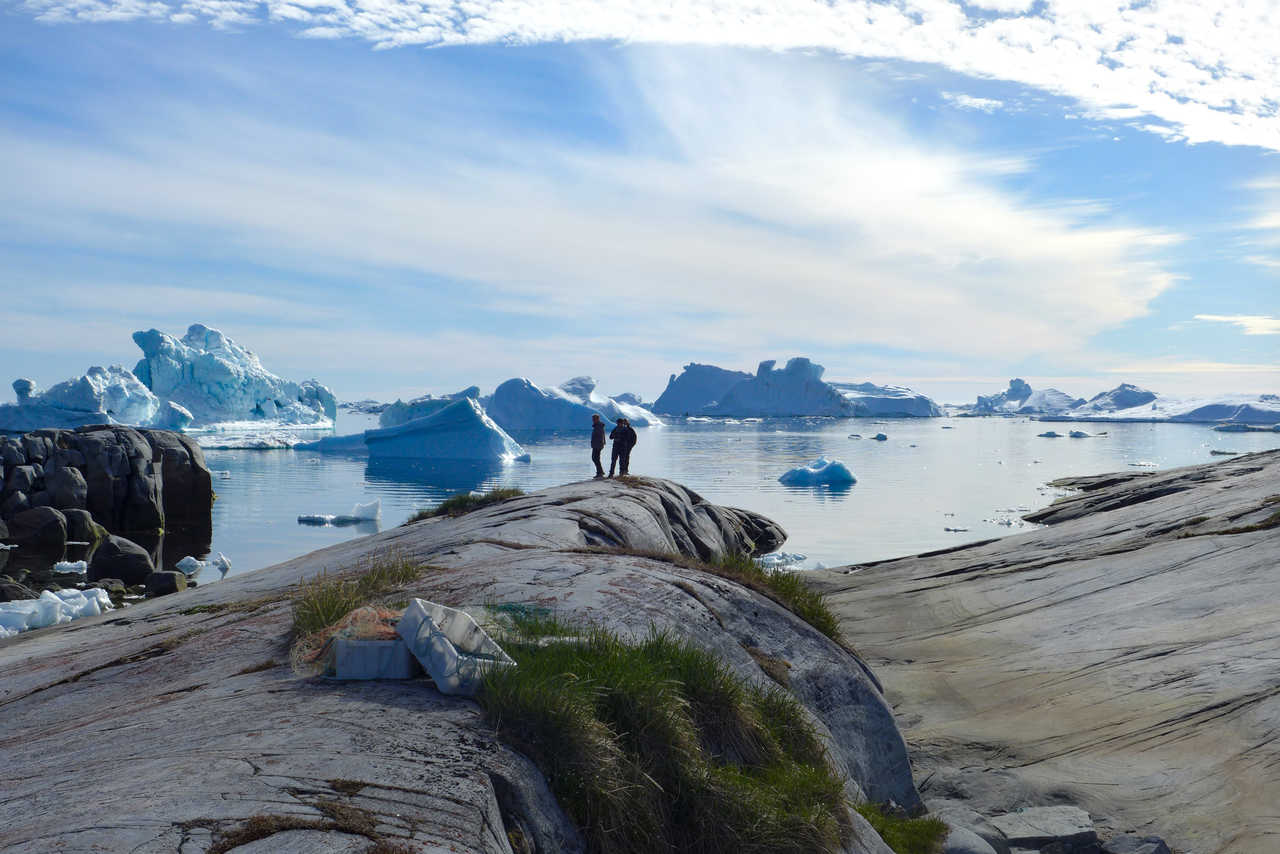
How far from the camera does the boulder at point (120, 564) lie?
2255 centimetres

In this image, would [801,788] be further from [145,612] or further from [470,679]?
[145,612]

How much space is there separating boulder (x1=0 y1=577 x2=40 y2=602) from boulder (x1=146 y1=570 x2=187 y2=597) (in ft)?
7.34

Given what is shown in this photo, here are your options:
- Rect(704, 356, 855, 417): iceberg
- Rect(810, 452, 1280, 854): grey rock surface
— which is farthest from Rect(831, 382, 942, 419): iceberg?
Rect(810, 452, 1280, 854): grey rock surface

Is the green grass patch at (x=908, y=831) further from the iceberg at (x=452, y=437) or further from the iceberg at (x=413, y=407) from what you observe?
the iceberg at (x=413, y=407)

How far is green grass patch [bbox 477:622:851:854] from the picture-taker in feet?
15.7

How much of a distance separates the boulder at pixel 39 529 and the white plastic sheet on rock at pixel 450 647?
28886 millimetres

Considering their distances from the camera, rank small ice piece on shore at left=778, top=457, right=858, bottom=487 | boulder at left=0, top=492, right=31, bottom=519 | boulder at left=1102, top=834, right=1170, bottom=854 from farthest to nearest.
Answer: small ice piece on shore at left=778, top=457, right=858, bottom=487
boulder at left=0, top=492, right=31, bottom=519
boulder at left=1102, top=834, right=1170, bottom=854

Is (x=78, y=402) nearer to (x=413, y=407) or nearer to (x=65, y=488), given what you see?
(x=413, y=407)

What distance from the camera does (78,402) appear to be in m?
64.8

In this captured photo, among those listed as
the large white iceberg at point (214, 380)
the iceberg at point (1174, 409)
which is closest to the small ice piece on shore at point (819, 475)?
the large white iceberg at point (214, 380)

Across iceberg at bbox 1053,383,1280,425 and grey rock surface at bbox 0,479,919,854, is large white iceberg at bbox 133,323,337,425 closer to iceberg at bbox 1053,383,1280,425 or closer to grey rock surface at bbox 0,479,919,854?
grey rock surface at bbox 0,479,919,854

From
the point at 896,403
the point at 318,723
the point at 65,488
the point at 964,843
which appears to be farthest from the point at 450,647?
the point at 896,403

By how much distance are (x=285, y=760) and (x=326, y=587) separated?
2.93 m

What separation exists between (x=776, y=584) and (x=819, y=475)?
39992mm
